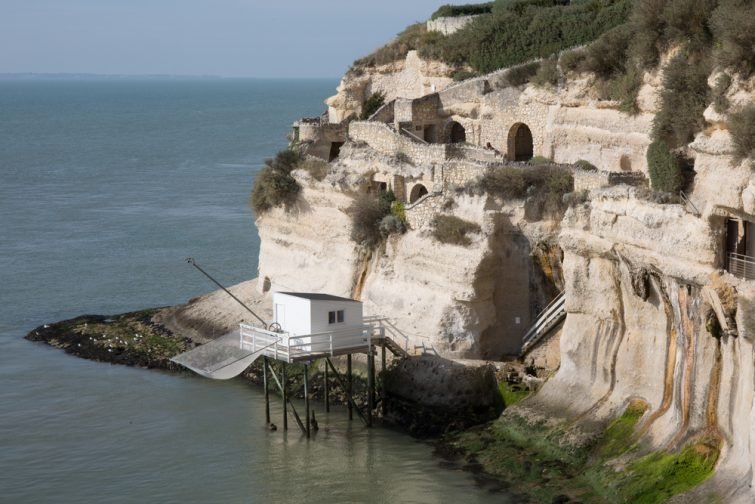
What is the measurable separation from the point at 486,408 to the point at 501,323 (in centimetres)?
297

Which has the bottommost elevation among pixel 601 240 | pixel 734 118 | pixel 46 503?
pixel 46 503

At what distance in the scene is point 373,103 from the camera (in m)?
49.8

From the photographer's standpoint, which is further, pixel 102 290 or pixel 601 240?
pixel 102 290

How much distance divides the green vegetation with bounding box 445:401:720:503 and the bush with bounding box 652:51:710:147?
7.26 metres

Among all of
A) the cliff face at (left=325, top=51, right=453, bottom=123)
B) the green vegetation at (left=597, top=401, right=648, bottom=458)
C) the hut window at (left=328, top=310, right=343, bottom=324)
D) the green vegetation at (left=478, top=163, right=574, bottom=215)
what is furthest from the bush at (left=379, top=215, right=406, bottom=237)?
the green vegetation at (left=597, top=401, right=648, bottom=458)

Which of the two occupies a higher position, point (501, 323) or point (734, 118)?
point (734, 118)

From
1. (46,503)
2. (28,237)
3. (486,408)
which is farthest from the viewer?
(28,237)

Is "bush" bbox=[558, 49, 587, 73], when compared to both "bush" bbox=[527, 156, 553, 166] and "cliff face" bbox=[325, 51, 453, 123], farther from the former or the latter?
"cliff face" bbox=[325, 51, 453, 123]

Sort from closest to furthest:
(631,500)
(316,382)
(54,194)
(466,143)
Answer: (631,500) < (316,382) < (466,143) < (54,194)

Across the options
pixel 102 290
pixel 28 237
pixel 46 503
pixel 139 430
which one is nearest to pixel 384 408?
pixel 139 430

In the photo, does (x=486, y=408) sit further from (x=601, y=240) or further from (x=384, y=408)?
(x=601, y=240)

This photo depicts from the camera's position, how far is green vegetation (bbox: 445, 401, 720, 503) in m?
28.4

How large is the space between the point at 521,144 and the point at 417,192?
5.03 m

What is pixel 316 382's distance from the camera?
127ft
